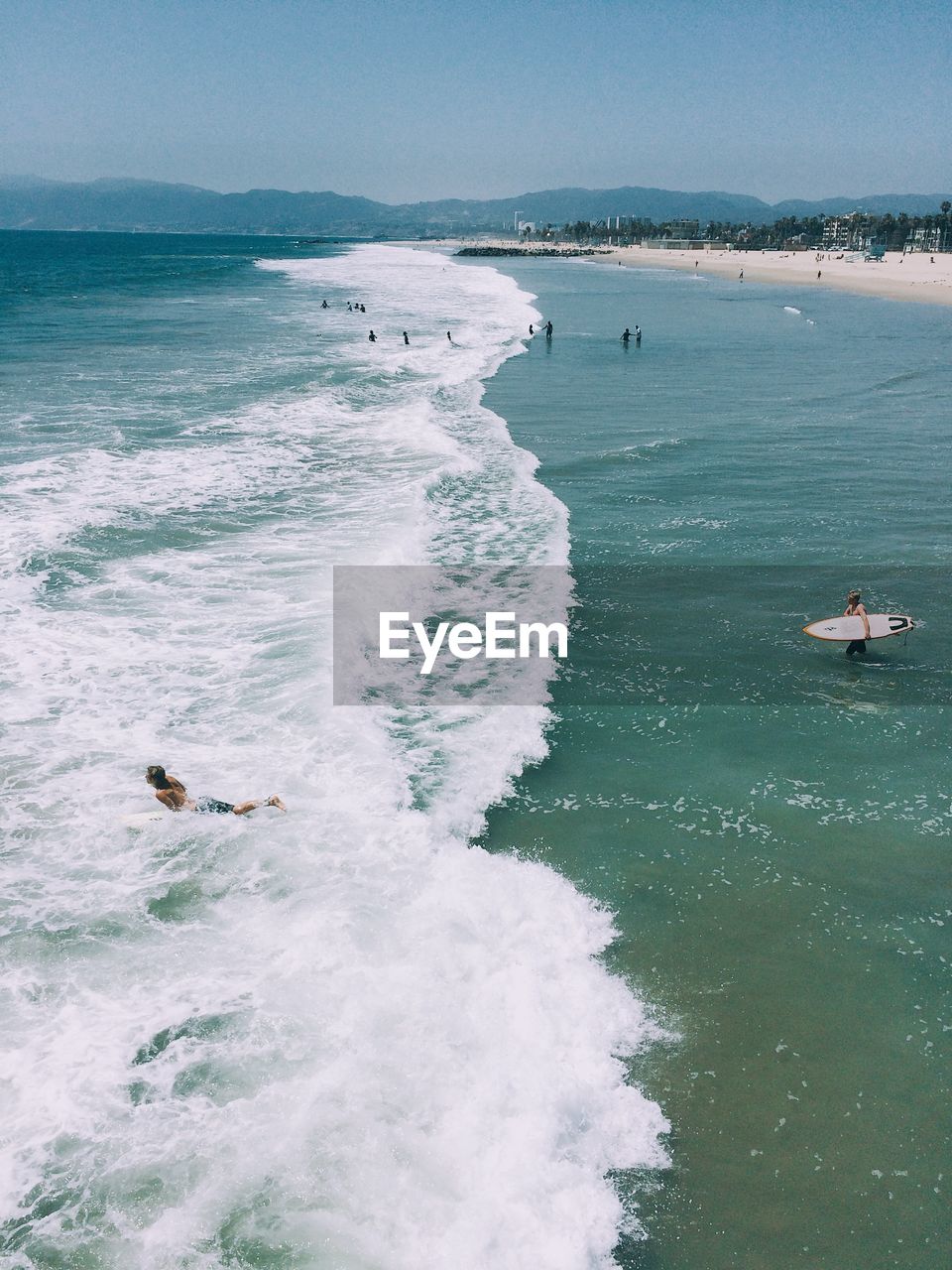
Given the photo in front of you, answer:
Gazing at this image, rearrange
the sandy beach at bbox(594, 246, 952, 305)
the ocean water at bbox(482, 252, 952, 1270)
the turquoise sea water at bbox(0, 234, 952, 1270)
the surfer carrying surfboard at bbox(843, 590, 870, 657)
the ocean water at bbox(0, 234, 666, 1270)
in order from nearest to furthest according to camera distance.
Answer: the ocean water at bbox(0, 234, 666, 1270)
the turquoise sea water at bbox(0, 234, 952, 1270)
the ocean water at bbox(482, 252, 952, 1270)
the surfer carrying surfboard at bbox(843, 590, 870, 657)
the sandy beach at bbox(594, 246, 952, 305)

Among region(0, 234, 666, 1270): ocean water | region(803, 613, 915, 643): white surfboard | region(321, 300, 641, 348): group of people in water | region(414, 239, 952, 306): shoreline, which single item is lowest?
region(0, 234, 666, 1270): ocean water

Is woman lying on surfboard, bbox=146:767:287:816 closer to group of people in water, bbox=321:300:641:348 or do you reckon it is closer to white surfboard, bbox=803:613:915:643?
white surfboard, bbox=803:613:915:643

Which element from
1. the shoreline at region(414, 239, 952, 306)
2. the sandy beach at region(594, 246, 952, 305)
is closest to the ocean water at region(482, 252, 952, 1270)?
the shoreline at region(414, 239, 952, 306)

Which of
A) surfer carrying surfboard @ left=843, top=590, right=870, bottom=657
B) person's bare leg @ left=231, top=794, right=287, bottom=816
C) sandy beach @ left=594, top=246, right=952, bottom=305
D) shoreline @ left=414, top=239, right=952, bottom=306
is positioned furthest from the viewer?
sandy beach @ left=594, top=246, right=952, bottom=305

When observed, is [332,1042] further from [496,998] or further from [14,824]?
[14,824]

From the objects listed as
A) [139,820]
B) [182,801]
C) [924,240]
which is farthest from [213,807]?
[924,240]

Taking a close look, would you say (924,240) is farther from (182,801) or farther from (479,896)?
(182,801)
